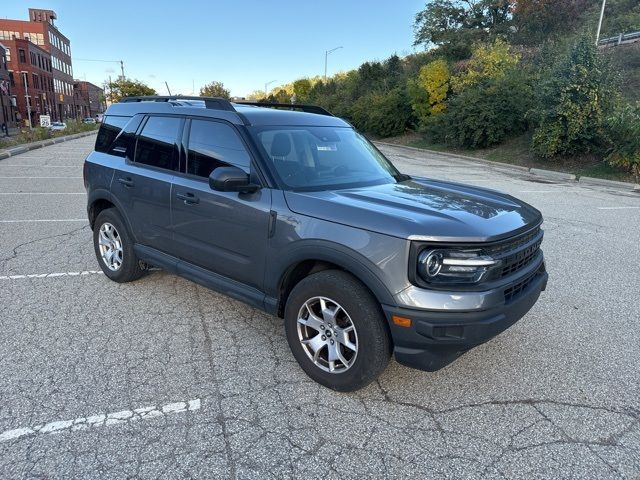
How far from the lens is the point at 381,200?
3082 mm

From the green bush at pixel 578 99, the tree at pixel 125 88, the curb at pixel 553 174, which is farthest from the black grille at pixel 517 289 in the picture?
the tree at pixel 125 88

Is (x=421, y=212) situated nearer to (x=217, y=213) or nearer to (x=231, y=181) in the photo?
(x=231, y=181)

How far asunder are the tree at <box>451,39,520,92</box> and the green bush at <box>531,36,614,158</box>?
731 cm

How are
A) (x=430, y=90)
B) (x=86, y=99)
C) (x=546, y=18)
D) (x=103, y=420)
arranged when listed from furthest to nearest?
1. (x=86, y=99)
2. (x=546, y=18)
3. (x=430, y=90)
4. (x=103, y=420)

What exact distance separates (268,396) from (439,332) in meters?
1.20

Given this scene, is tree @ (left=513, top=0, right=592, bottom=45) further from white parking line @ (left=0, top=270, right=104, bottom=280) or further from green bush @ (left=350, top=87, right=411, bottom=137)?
white parking line @ (left=0, top=270, right=104, bottom=280)

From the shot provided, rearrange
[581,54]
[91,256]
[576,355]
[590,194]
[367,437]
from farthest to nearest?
1. [581,54]
2. [590,194]
3. [91,256]
4. [576,355]
5. [367,437]

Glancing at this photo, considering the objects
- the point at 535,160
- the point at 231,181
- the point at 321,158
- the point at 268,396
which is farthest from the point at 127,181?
the point at 535,160

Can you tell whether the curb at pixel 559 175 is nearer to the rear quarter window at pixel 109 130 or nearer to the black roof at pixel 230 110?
the black roof at pixel 230 110

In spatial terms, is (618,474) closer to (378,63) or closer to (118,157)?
(118,157)

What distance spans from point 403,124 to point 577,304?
29.4 meters

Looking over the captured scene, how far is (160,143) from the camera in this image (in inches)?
164

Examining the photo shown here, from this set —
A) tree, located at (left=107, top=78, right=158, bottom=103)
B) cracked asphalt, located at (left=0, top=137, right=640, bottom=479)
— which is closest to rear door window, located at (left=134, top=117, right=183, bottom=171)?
cracked asphalt, located at (left=0, top=137, right=640, bottom=479)

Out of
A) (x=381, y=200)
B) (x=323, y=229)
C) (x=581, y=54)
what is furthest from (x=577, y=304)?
(x=581, y=54)
